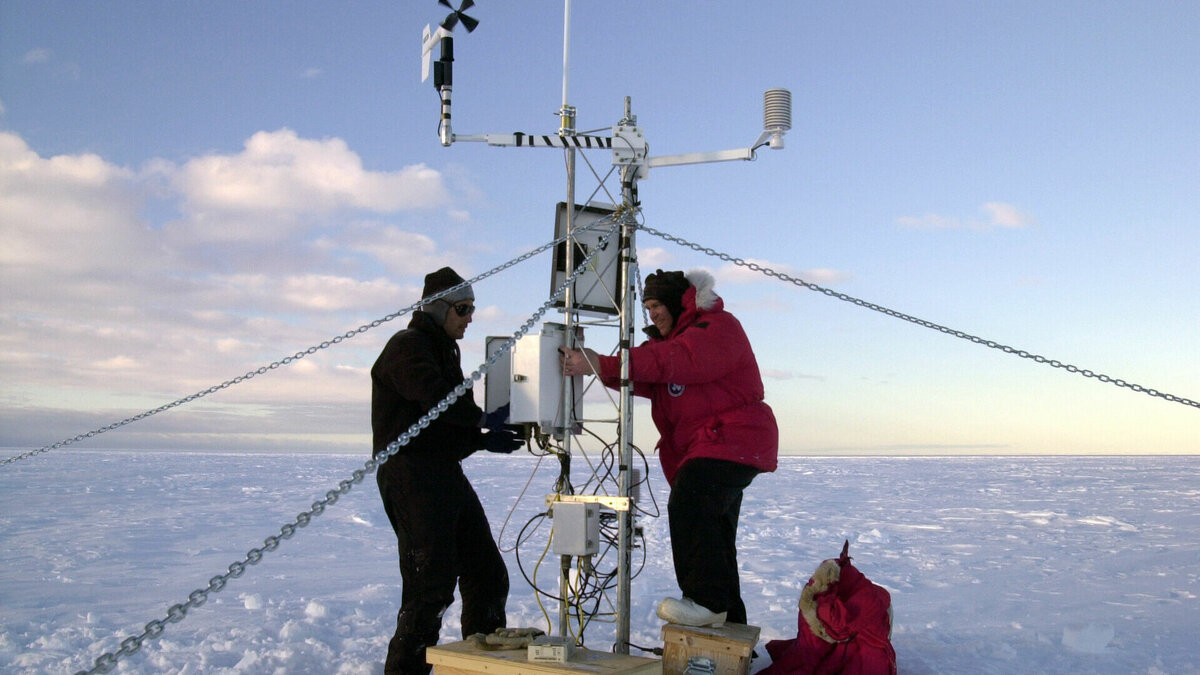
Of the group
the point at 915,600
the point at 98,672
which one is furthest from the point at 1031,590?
the point at 98,672

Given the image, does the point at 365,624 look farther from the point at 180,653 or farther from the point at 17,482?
the point at 17,482

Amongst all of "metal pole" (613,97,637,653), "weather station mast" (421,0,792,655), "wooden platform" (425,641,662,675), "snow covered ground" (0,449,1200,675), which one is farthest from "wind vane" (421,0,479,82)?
"wooden platform" (425,641,662,675)

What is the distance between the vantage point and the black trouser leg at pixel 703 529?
4098 mm

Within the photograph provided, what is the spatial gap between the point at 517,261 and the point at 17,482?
17.2m

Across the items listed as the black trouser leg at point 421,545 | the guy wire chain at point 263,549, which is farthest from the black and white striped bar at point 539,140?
the black trouser leg at point 421,545

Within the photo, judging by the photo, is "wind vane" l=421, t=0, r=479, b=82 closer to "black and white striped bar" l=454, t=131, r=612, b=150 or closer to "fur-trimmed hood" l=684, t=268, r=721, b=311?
"black and white striped bar" l=454, t=131, r=612, b=150

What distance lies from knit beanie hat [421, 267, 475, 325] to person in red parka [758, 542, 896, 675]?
2071mm

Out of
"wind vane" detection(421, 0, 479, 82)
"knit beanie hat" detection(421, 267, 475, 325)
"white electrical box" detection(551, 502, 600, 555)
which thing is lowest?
"white electrical box" detection(551, 502, 600, 555)

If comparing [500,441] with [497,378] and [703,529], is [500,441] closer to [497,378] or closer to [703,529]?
[497,378]

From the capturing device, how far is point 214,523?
11.1 meters

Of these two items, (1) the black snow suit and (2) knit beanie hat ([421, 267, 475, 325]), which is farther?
(2) knit beanie hat ([421, 267, 475, 325])

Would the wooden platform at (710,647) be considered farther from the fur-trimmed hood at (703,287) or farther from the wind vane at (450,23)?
the wind vane at (450,23)

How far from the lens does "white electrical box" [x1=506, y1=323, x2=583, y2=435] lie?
173 inches

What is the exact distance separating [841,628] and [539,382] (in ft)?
5.80
